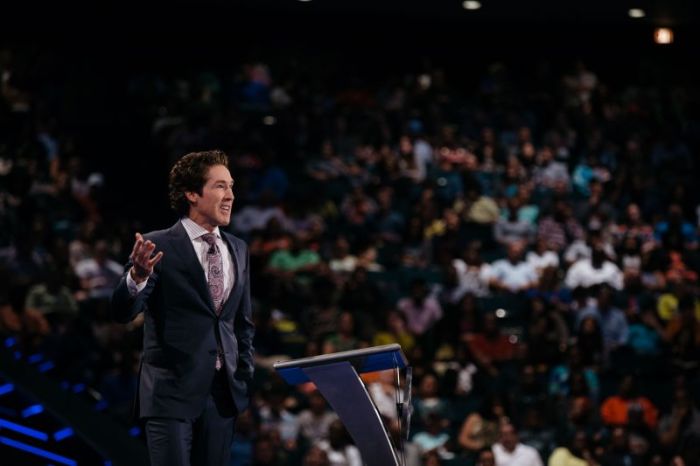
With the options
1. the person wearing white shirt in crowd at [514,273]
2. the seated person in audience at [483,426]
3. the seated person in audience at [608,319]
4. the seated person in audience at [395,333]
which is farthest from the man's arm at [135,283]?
the person wearing white shirt in crowd at [514,273]

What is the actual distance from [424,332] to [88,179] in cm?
349

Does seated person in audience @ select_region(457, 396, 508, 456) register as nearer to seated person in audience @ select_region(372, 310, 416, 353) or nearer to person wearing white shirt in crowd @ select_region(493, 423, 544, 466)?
person wearing white shirt in crowd @ select_region(493, 423, 544, 466)

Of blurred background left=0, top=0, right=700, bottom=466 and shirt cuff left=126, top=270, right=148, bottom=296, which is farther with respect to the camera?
blurred background left=0, top=0, right=700, bottom=466

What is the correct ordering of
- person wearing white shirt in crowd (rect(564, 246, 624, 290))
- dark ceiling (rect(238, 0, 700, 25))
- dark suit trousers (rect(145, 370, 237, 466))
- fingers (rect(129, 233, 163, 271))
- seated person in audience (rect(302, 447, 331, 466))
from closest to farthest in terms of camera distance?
fingers (rect(129, 233, 163, 271)) → dark suit trousers (rect(145, 370, 237, 466)) → seated person in audience (rect(302, 447, 331, 466)) → person wearing white shirt in crowd (rect(564, 246, 624, 290)) → dark ceiling (rect(238, 0, 700, 25))

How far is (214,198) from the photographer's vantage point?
3836 mm

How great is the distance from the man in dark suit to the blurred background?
1.56 m

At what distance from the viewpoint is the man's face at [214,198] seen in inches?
151

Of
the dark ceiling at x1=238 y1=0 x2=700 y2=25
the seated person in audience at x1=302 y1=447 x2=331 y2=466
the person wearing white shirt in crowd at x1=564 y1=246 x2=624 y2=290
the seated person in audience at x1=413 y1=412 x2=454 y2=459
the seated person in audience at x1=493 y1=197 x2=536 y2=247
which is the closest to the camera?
the seated person in audience at x1=302 y1=447 x2=331 y2=466

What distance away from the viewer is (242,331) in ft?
12.9

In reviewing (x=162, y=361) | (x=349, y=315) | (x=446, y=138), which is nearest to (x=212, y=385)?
(x=162, y=361)

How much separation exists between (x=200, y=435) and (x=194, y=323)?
0.34m

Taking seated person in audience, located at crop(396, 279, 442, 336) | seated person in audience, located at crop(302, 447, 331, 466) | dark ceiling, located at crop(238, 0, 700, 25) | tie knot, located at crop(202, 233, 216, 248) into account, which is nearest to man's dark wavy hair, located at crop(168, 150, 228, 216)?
tie knot, located at crop(202, 233, 216, 248)

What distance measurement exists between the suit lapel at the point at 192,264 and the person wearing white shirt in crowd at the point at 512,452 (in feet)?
17.0

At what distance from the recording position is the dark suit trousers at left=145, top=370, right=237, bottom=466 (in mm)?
3674
